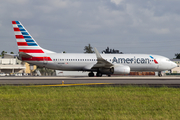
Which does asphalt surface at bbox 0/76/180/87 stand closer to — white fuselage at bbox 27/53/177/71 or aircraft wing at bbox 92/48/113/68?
aircraft wing at bbox 92/48/113/68

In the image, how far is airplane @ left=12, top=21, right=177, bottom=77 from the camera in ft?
136

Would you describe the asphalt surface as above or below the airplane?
below

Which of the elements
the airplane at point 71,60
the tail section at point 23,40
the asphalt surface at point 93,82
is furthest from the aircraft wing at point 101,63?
the tail section at point 23,40

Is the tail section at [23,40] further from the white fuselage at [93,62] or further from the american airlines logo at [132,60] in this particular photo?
the american airlines logo at [132,60]

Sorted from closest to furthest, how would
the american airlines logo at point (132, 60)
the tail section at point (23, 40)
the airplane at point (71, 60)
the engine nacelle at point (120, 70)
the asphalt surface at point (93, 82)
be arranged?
the asphalt surface at point (93, 82), the engine nacelle at point (120, 70), the airplane at point (71, 60), the tail section at point (23, 40), the american airlines logo at point (132, 60)

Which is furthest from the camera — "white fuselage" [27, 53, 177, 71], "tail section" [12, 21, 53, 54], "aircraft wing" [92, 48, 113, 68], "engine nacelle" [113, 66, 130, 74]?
"white fuselage" [27, 53, 177, 71]

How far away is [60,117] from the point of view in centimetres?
914

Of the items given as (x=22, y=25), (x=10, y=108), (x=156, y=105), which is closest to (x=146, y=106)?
(x=156, y=105)

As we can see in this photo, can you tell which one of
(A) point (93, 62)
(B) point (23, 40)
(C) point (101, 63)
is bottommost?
(C) point (101, 63)

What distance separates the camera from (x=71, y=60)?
4269 centimetres

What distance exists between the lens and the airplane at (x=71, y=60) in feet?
136

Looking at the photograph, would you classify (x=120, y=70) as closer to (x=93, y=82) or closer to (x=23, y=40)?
(x=93, y=82)

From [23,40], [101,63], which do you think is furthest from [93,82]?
[23,40]

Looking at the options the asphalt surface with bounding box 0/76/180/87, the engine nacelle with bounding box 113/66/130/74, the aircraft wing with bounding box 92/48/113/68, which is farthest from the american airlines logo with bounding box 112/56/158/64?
the asphalt surface with bounding box 0/76/180/87
